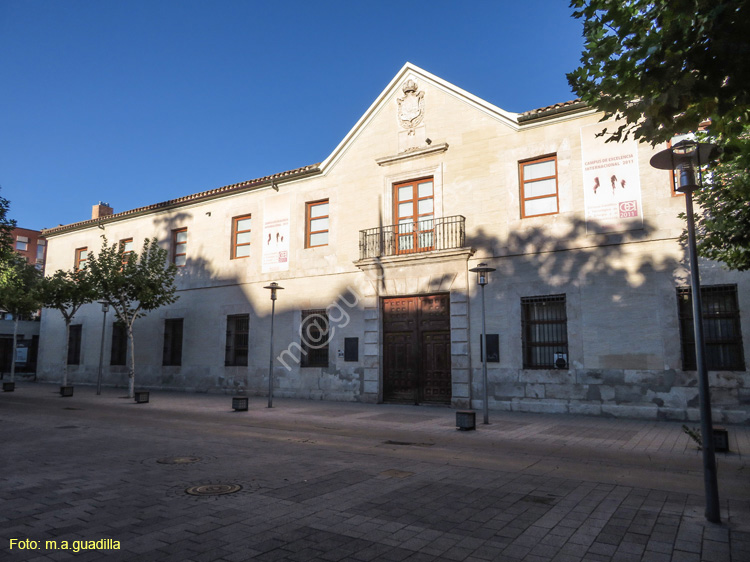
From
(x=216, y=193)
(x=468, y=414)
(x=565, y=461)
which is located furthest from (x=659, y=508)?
(x=216, y=193)

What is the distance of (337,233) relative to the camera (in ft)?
60.8

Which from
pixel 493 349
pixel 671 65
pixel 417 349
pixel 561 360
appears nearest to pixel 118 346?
pixel 417 349

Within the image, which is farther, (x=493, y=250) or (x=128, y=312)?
(x=128, y=312)

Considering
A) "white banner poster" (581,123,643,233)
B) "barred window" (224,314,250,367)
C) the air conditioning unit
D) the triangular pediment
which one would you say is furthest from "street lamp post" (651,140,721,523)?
"barred window" (224,314,250,367)

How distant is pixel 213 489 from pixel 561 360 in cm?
1067

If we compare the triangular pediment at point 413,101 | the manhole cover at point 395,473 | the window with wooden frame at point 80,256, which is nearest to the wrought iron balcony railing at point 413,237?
the triangular pediment at point 413,101

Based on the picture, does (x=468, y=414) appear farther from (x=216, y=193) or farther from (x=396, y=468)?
(x=216, y=193)

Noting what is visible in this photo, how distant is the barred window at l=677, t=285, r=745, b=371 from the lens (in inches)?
470

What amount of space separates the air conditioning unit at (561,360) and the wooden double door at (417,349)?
10.5 ft

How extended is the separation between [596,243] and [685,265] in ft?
7.12

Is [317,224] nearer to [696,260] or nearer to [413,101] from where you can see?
[413,101]

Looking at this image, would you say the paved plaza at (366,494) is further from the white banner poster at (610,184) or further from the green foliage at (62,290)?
the green foliage at (62,290)

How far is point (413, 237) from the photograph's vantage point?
16750 mm

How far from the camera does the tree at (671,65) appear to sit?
12.3ft
